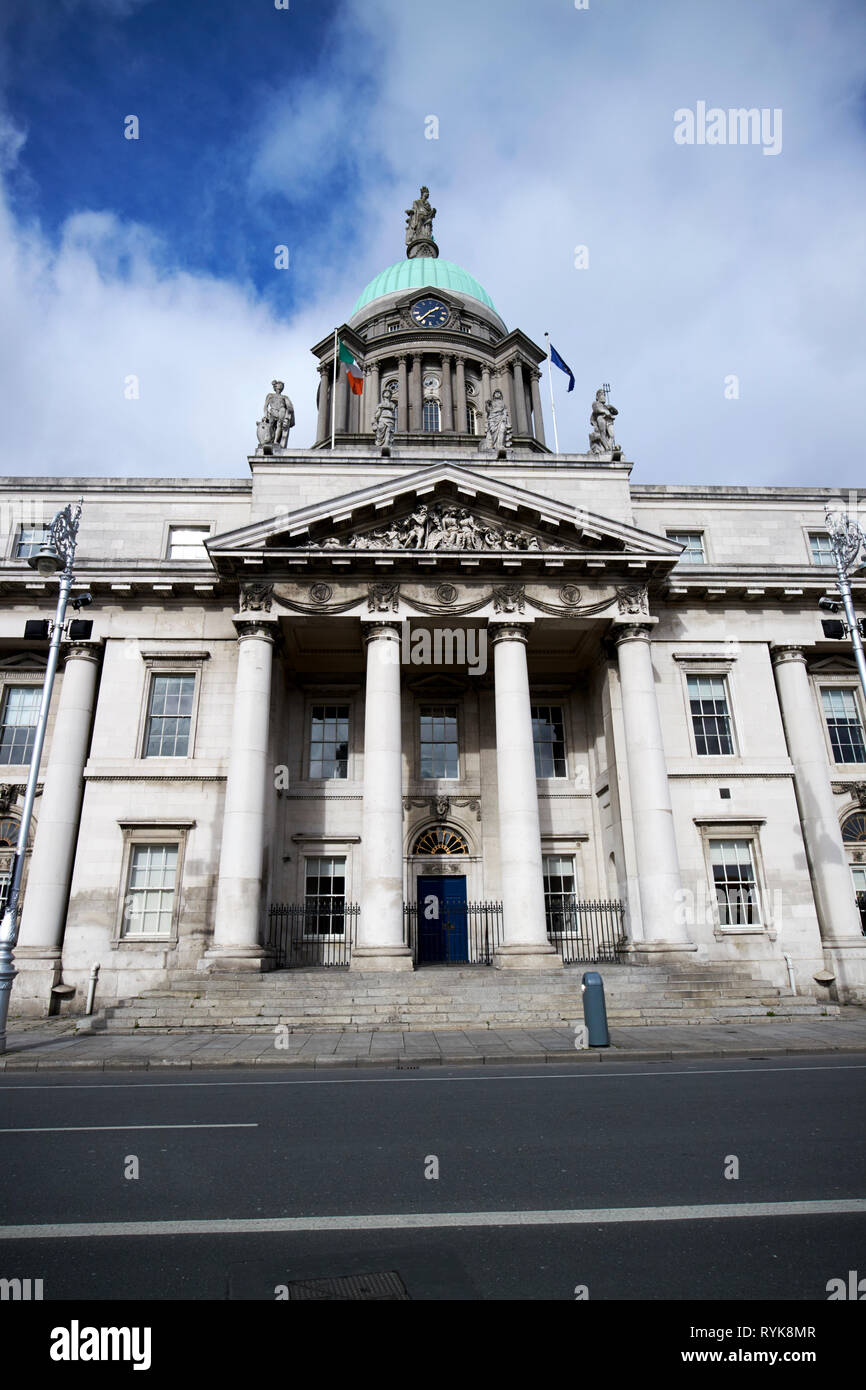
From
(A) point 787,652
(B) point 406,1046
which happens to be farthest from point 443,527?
(B) point 406,1046

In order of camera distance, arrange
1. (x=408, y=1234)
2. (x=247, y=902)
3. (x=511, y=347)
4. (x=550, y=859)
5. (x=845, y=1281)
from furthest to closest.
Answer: (x=511, y=347), (x=550, y=859), (x=247, y=902), (x=408, y=1234), (x=845, y=1281)

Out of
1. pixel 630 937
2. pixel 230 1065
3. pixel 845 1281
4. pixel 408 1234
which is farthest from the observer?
pixel 630 937

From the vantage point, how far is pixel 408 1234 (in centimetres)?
490

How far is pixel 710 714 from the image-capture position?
1030 inches

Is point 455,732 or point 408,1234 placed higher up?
point 455,732

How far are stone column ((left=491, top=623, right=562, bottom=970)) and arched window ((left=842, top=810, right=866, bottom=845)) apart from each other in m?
10.8

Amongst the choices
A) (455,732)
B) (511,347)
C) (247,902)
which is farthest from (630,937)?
(511,347)

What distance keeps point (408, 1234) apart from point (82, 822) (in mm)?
21031

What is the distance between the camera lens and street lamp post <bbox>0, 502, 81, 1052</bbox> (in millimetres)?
15078

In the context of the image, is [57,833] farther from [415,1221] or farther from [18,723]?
[415,1221]

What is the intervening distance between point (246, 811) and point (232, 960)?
12.6ft

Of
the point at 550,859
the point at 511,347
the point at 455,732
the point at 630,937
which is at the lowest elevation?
the point at 630,937

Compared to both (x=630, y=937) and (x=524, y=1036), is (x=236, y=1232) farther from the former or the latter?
(x=630, y=937)

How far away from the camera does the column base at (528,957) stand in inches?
808
